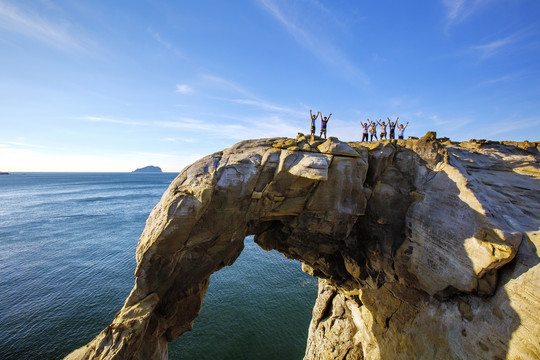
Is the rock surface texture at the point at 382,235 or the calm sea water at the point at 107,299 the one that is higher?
the rock surface texture at the point at 382,235

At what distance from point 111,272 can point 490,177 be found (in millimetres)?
37463

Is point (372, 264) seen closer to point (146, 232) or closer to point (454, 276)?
point (454, 276)

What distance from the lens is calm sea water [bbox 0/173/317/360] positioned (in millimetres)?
19484

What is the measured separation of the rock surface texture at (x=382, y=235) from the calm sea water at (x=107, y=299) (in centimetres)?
939

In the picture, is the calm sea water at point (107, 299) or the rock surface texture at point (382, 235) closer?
the rock surface texture at point (382, 235)

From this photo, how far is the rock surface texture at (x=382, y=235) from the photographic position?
8.69 meters

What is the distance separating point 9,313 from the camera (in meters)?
21.9

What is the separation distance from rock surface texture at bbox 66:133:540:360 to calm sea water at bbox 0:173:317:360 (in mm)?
9385

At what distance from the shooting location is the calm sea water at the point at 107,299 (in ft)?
63.9

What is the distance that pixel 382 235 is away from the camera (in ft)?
41.1

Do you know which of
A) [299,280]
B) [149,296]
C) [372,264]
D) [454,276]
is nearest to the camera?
[454,276]

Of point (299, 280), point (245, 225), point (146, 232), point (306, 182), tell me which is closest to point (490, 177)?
point (306, 182)

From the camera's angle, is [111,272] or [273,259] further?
[273,259]

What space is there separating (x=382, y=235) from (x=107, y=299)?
27.4m
